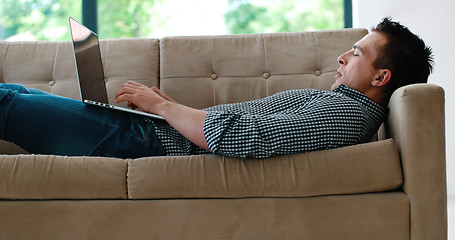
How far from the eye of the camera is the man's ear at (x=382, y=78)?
1.36m

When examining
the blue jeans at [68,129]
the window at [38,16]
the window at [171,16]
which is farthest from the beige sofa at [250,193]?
the window at [38,16]

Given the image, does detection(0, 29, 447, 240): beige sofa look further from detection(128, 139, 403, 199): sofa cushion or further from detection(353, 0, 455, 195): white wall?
detection(353, 0, 455, 195): white wall

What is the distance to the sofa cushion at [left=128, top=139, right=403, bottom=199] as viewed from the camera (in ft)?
3.70

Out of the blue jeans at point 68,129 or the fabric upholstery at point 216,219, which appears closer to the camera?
the fabric upholstery at point 216,219

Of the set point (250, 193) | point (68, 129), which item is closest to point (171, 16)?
point (68, 129)

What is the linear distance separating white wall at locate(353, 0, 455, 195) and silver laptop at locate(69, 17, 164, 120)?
1708 mm

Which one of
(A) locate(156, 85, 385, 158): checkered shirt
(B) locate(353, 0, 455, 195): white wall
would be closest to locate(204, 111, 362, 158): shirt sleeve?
(A) locate(156, 85, 385, 158): checkered shirt

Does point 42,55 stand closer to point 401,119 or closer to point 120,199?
point 120,199

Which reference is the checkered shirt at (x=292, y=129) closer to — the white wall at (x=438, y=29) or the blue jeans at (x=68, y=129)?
the blue jeans at (x=68, y=129)

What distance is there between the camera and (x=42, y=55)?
75.4 inches

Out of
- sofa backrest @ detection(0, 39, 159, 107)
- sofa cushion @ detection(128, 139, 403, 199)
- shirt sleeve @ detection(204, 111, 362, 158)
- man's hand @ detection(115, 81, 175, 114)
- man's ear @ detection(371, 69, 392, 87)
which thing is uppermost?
sofa backrest @ detection(0, 39, 159, 107)

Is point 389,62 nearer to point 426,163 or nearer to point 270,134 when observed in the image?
point 426,163

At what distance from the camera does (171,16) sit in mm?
2770

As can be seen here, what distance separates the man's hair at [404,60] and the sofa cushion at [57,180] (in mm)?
866
